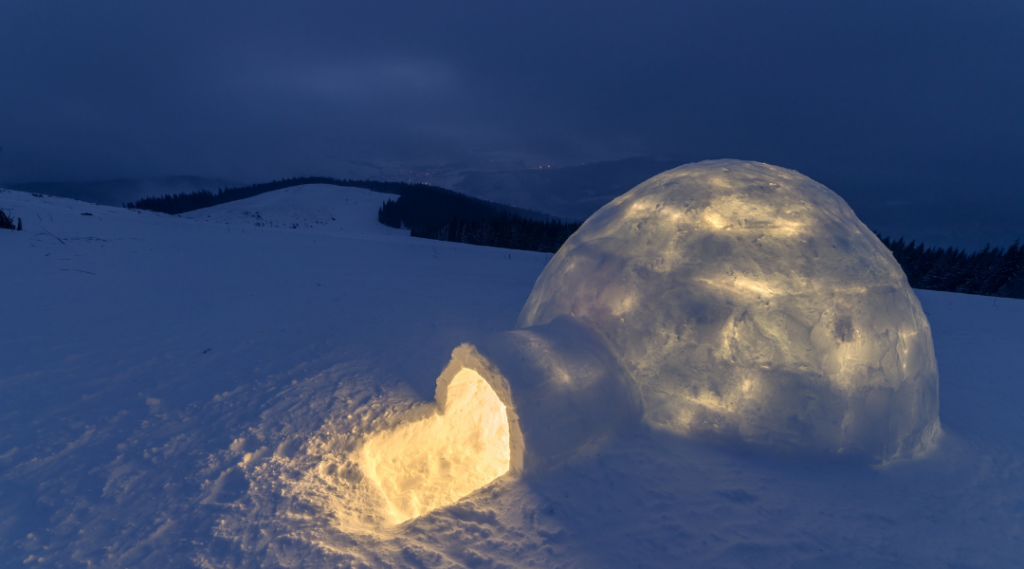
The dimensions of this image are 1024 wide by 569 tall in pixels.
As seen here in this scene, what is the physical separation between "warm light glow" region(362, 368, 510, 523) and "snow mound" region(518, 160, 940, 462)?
5.03 feet

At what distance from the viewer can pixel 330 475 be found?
325 centimetres

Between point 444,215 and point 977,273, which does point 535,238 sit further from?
point 977,273

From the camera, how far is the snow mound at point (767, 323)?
10.3 ft

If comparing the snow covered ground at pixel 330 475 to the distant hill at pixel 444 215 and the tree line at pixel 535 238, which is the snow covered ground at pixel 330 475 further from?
the distant hill at pixel 444 215

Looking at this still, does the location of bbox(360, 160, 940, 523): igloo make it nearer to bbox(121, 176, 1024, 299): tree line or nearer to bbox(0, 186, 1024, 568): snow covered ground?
bbox(0, 186, 1024, 568): snow covered ground

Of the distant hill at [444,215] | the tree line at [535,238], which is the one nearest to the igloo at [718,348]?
the tree line at [535,238]

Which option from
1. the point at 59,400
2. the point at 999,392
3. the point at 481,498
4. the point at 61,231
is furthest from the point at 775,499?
the point at 61,231

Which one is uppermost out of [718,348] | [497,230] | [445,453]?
[497,230]

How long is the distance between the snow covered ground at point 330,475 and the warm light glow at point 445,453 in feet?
0.92

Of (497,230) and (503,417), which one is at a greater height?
(497,230)

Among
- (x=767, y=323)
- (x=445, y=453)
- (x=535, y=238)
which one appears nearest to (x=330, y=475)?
(x=445, y=453)

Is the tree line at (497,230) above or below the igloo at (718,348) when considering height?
above

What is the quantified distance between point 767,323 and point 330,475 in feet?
12.1

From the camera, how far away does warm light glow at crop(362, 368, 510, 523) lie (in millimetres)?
3701
